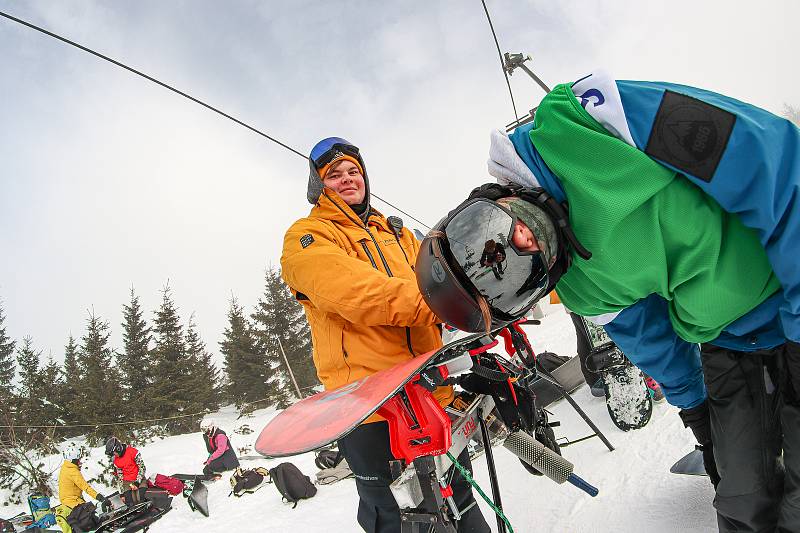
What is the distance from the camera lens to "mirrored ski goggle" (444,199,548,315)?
0.96 m

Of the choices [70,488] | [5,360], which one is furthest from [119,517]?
[5,360]

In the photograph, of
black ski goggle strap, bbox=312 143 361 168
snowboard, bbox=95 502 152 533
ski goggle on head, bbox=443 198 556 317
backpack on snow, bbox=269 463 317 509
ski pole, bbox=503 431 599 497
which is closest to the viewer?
ski goggle on head, bbox=443 198 556 317

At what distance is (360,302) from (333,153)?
3.17ft

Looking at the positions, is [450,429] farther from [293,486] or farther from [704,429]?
[293,486]

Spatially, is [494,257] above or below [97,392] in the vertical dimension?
below

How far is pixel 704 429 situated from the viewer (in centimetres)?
154

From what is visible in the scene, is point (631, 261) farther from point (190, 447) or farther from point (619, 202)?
point (190, 447)

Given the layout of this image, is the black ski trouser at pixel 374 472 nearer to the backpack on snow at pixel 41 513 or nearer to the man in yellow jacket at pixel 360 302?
the man in yellow jacket at pixel 360 302

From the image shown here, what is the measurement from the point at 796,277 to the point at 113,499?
30.5 feet

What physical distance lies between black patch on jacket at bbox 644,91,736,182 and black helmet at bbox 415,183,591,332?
235 millimetres

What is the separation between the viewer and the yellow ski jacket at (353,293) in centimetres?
144

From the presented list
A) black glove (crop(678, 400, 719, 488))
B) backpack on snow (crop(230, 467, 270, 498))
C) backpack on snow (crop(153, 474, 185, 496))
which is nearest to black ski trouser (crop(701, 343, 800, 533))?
black glove (crop(678, 400, 719, 488))

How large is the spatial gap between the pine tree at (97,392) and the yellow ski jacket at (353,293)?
2067cm

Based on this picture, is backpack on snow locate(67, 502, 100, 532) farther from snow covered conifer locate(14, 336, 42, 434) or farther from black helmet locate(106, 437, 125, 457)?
snow covered conifer locate(14, 336, 42, 434)
